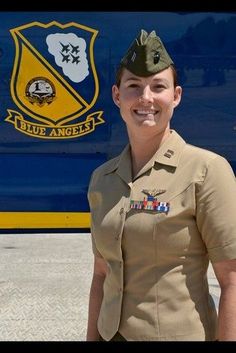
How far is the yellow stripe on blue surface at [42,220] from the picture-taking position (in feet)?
17.4

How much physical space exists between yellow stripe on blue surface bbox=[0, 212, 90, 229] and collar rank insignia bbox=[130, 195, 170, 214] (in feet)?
13.0

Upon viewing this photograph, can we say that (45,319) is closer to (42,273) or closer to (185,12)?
(42,273)

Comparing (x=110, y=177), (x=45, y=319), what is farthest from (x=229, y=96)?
(x=110, y=177)

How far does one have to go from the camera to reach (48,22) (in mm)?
5199

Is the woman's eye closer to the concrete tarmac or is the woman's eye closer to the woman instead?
the woman

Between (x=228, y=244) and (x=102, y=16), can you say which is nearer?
(x=228, y=244)

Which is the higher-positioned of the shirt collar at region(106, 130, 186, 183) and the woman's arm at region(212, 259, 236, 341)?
the shirt collar at region(106, 130, 186, 183)

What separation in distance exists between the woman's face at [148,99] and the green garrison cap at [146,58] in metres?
0.01

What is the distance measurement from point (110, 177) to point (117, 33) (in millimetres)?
4063

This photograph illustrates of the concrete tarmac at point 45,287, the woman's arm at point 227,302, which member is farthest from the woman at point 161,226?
the concrete tarmac at point 45,287

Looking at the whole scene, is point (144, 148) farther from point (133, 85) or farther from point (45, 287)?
point (45, 287)

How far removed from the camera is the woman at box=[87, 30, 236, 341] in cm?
134

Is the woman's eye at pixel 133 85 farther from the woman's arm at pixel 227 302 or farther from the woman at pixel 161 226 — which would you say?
the woman's arm at pixel 227 302

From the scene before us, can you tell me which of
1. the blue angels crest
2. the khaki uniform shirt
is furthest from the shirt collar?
the blue angels crest
